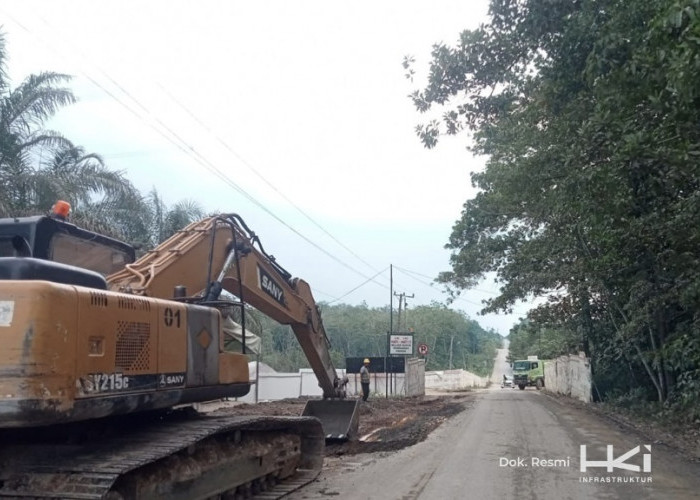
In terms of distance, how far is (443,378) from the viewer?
2404 inches

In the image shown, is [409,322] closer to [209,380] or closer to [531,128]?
[531,128]

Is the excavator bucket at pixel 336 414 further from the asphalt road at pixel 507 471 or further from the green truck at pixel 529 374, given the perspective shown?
the green truck at pixel 529 374

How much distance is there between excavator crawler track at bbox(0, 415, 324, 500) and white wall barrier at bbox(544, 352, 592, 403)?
22305 millimetres

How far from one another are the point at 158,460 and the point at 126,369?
1.04 meters

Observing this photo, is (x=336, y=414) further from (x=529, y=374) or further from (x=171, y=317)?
(x=529, y=374)

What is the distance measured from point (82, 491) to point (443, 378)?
57.7 metres

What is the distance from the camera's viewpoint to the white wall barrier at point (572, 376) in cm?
2920

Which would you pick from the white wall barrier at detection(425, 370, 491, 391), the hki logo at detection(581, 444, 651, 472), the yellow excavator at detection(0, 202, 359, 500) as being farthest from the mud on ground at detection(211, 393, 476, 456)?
the white wall barrier at detection(425, 370, 491, 391)

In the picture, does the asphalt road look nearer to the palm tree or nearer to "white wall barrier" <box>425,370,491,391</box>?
the palm tree

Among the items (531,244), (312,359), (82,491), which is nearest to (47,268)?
(82,491)

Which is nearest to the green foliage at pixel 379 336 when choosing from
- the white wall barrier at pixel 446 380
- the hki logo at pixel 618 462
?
the white wall barrier at pixel 446 380

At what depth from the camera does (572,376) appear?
113 feet

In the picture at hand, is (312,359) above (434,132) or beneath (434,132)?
beneath

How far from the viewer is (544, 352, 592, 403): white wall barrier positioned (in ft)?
95.8
